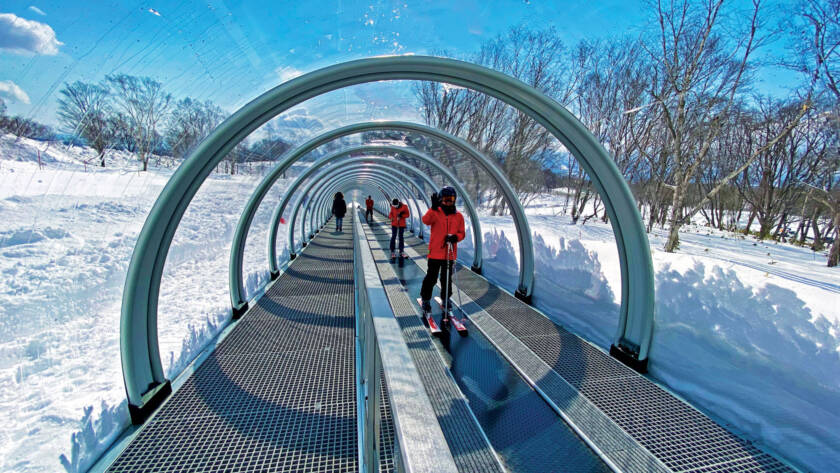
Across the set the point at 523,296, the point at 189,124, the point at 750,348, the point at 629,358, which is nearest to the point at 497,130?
the point at 523,296

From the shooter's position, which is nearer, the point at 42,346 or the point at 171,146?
the point at 171,146

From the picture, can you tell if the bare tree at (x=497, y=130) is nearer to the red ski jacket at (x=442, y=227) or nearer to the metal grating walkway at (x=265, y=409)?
the red ski jacket at (x=442, y=227)

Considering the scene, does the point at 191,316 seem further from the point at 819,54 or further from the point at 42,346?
the point at 819,54

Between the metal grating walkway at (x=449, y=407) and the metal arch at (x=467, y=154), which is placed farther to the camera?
the metal arch at (x=467, y=154)

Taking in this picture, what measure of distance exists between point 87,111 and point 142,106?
1.62 ft

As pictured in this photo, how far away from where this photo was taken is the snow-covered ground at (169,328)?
245 centimetres

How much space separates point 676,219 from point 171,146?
12210mm

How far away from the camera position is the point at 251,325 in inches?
183

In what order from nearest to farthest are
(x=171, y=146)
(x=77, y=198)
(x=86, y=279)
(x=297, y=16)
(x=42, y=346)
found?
(x=77, y=198) → (x=297, y=16) → (x=171, y=146) → (x=42, y=346) → (x=86, y=279)

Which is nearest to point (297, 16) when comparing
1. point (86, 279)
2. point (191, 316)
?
point (191, 316)

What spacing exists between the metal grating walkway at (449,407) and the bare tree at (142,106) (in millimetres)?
3444

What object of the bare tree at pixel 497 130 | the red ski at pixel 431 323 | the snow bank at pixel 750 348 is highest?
the bare tree at pixel 497 130

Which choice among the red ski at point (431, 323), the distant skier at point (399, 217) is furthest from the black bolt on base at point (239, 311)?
the distant skier at point (399, 217)

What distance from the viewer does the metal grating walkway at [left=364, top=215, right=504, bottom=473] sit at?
2.46 meters
